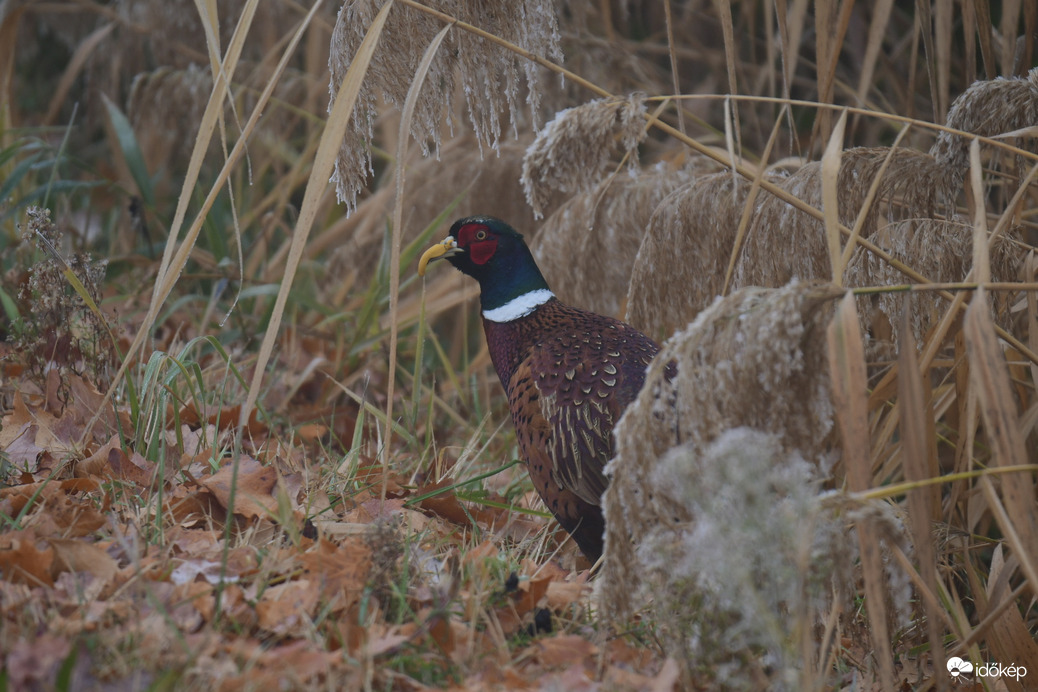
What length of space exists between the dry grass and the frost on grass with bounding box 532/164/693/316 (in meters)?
0.01

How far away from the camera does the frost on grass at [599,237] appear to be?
3012 millimetres

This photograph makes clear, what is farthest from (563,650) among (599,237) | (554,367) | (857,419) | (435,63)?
(599,237)

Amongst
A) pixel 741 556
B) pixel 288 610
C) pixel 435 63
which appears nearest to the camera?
pixel 741 556

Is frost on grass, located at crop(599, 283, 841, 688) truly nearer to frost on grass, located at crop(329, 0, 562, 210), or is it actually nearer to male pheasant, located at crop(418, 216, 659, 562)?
male pheasant, located at crop(418, 216, 659, 562)

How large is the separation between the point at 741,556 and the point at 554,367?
1.17 meters

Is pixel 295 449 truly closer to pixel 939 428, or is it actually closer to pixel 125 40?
pixel 939 428

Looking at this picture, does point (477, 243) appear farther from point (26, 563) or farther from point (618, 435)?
point (26, 563)

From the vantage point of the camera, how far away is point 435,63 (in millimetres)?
2086

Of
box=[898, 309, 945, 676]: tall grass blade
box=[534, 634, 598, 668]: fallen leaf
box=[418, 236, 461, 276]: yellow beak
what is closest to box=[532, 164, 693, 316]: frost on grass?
box=[418, 236, 461, 276]: yellow beak

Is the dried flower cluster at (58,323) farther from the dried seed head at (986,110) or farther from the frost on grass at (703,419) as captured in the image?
the dried seed head at (986,110)

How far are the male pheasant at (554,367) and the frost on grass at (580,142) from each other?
0.53 meters

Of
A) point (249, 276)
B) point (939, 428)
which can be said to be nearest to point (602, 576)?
point (939, 428)

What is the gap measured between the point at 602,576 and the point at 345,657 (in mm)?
460

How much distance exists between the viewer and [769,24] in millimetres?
3320
